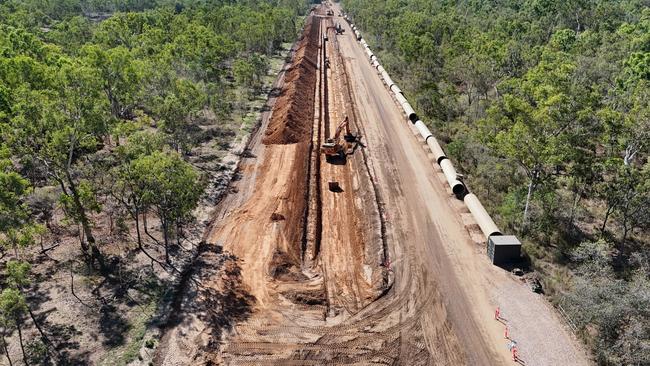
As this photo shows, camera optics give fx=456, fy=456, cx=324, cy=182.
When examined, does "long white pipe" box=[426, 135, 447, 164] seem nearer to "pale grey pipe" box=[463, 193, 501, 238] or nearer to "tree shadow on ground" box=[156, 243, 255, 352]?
"pale grey pipe" box=[463, 193, 501, 238]

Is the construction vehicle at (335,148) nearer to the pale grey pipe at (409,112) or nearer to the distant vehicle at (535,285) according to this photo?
the pale grey pipe at (409,112)

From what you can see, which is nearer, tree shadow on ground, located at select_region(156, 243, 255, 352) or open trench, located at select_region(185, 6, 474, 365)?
open trench, located at select_region(185, 6, 474, 365)

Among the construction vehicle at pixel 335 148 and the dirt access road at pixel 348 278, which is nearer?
the dirt access road at pixel 348 278

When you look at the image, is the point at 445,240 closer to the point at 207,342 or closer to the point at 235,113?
the point at 207,342

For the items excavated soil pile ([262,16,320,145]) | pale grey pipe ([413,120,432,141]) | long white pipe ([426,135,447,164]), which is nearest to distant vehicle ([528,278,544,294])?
long white pipe ([426,135,447,164])

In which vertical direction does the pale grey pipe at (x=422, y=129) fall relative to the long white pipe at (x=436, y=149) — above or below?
above

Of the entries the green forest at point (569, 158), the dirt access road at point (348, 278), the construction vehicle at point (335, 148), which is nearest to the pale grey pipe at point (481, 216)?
the dirt access road at point (348, 278)

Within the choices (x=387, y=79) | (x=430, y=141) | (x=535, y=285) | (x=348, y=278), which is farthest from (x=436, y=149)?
(x=387, y=79)
